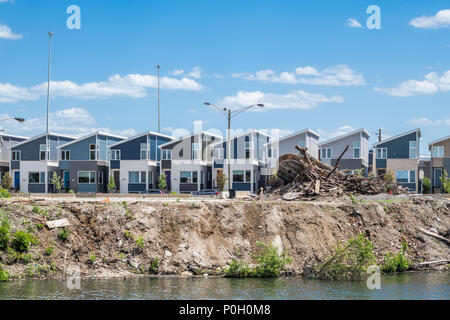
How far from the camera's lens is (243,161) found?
62625mm

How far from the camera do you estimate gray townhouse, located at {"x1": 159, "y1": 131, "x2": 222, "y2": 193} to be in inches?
2489

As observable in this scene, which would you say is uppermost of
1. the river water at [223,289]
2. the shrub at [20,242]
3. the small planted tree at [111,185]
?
the small planted tree at [111,185]

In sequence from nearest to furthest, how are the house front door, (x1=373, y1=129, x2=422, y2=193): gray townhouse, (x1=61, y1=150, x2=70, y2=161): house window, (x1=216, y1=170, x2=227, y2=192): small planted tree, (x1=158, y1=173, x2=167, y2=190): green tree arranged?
(x1=216, y1=170, x2=227, y2=192): small planted tree → (x1=158, y1=173, x2=167, y2=190): green tree → (x1=373, y1=129, x2=422, y2=193): gray townhouse → (x1=61, y1=150, x2=70, y2=161): house window → the house front door

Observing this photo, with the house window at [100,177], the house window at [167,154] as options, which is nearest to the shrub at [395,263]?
the house window at [167,154]

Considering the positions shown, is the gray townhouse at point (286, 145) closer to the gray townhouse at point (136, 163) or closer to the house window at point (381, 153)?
the house window at point (381, 153)

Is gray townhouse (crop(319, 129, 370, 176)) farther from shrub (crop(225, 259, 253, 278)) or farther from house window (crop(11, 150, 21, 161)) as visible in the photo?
shrub (crop(225, 259, 253, 278))

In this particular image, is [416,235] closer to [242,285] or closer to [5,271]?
[242,285]

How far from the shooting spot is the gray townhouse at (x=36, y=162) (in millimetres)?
67000

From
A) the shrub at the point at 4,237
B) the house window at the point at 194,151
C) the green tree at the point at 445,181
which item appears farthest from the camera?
the house window at the point at 194,151

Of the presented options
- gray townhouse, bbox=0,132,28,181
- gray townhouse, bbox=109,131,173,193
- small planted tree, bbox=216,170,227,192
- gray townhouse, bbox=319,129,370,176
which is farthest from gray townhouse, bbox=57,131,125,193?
gray townhouse, bbox=319,129,370,176

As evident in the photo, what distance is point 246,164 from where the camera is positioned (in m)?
62.4

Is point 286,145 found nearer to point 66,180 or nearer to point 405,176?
point 405,176

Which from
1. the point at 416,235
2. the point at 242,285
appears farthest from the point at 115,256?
the point at 416,235

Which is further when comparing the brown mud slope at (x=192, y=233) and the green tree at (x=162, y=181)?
the green tree at (x=162, y=181)
